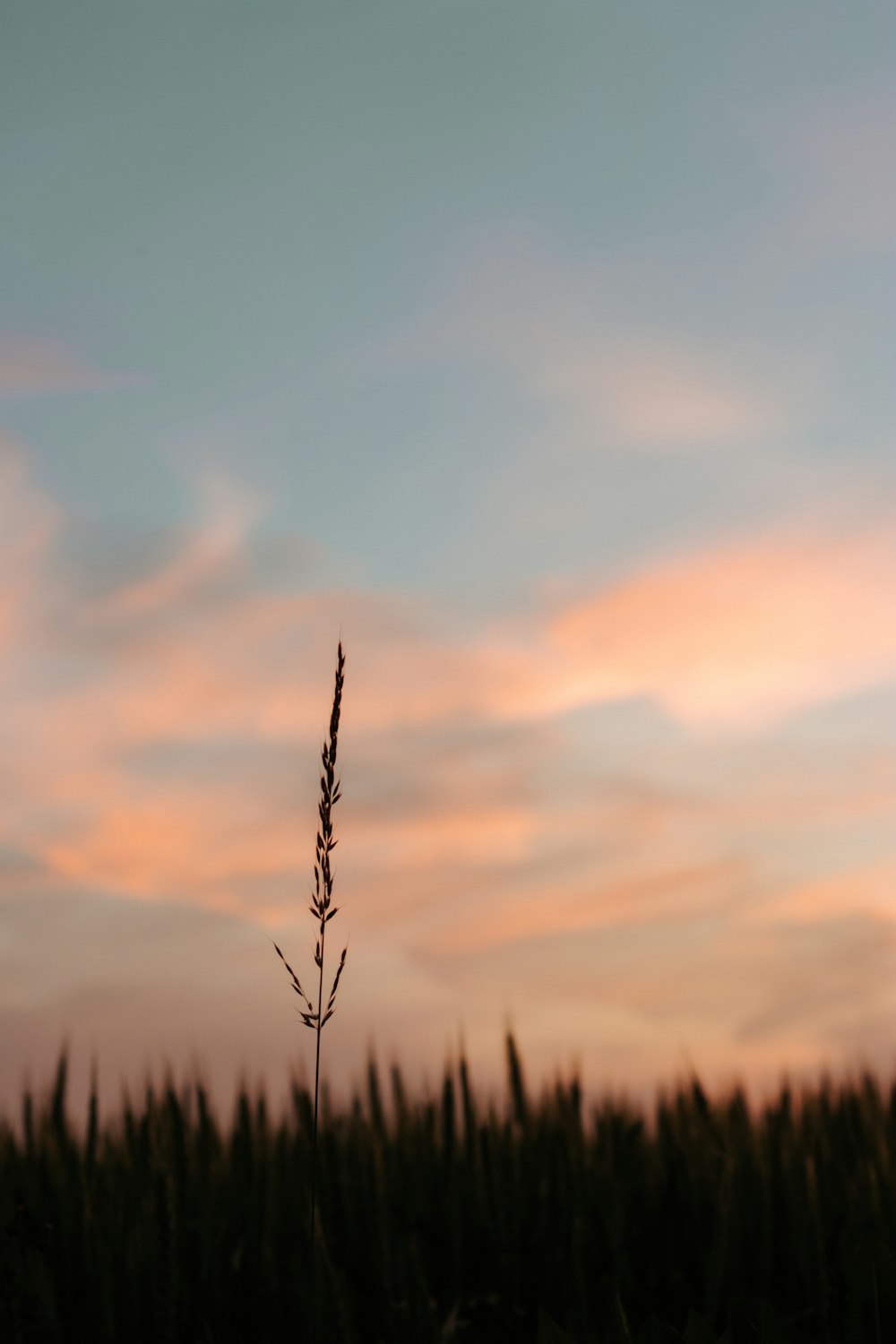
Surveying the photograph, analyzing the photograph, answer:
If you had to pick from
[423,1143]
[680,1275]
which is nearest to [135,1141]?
[423,1143]

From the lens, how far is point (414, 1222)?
506 cm

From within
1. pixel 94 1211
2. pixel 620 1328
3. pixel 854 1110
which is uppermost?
pixel 854 1110

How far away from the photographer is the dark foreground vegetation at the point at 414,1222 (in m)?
4.29

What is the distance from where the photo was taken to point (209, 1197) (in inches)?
194

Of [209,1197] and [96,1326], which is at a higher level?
[209,1197]

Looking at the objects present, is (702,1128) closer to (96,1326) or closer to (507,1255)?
(507,1255)

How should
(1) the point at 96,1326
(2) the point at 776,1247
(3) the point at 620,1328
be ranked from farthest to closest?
(2) the point at 776,1247
(1) the point at 96,1326
(3) the point at 620,1328

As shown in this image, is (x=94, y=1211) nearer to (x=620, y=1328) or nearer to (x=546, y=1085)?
(x=546, y=1085)

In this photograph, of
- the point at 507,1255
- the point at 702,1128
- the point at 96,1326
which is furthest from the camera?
the point at 702,1128

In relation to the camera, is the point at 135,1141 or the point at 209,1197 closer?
the point at 209,1197

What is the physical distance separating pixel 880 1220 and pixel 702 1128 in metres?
1.43

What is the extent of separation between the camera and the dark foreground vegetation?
169 inches

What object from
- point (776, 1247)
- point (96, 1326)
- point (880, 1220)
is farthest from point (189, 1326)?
point (880, 1220)

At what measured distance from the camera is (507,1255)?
4727mm
